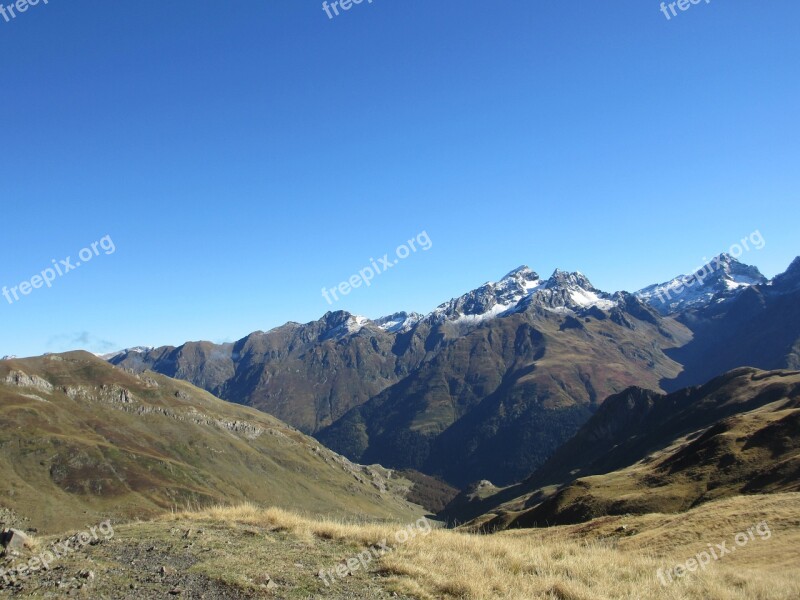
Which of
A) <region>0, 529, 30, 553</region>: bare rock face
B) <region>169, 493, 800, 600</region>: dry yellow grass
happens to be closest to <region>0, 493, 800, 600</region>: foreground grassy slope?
<region>169, 493, 800, 600</region>: dry yellow grass

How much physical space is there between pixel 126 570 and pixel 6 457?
219m

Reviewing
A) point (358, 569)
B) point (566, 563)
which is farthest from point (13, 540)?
point (566, 563)

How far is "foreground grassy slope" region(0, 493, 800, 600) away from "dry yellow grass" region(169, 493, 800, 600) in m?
0.05

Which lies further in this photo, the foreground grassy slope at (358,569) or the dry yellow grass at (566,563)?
the dry yellow grass at (566,563)

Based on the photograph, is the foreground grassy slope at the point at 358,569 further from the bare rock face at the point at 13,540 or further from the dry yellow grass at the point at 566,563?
the bare rock face at the point at 13,540

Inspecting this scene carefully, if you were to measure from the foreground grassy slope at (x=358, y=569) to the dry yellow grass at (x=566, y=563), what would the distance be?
5cm

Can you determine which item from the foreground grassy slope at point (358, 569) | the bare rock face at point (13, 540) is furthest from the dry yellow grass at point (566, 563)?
the bare rock face at point (13, 540)

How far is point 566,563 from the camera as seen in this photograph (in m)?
16.1

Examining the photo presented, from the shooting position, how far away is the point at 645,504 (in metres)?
50.0

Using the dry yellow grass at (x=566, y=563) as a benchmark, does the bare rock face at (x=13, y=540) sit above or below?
above

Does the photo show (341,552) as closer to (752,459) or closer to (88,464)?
(752,459)

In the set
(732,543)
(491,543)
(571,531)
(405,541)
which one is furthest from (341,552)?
(571,531)

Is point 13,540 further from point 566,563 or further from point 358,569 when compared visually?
point 566,563

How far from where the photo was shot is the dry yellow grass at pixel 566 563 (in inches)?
539
